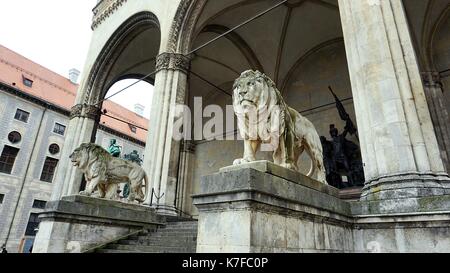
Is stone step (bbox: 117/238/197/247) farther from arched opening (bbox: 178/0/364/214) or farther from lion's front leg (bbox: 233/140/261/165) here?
arched opening (bbox: 178/0/364/214)

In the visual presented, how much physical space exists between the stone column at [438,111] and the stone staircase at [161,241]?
7.46 meters

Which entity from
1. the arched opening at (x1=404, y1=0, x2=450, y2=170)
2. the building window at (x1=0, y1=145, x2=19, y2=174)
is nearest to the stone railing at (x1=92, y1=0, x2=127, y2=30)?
the building window at (x1=0, y1=145, x2=19, y2=174)

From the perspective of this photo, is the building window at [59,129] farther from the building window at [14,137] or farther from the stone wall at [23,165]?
the building window at [14,137]

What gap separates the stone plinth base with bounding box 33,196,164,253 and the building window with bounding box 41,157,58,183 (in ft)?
56.4

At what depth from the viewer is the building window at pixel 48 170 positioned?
66.2 feet

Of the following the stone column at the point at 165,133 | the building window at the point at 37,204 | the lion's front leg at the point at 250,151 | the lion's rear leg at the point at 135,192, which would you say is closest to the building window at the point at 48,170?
the building window at the point at 37,204

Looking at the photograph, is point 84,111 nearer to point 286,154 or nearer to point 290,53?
point 290,53

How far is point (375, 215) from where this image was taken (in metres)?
3.62

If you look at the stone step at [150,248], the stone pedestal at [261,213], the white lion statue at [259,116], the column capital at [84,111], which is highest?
the column capital at [84,111]

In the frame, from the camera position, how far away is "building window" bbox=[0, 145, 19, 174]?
18062 millimetres

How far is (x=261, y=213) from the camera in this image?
2.53 m

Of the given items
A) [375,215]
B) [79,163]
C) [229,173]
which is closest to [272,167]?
[229,173]

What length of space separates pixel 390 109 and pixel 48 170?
864 inches

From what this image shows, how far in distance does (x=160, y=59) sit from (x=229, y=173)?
7.24 meters
